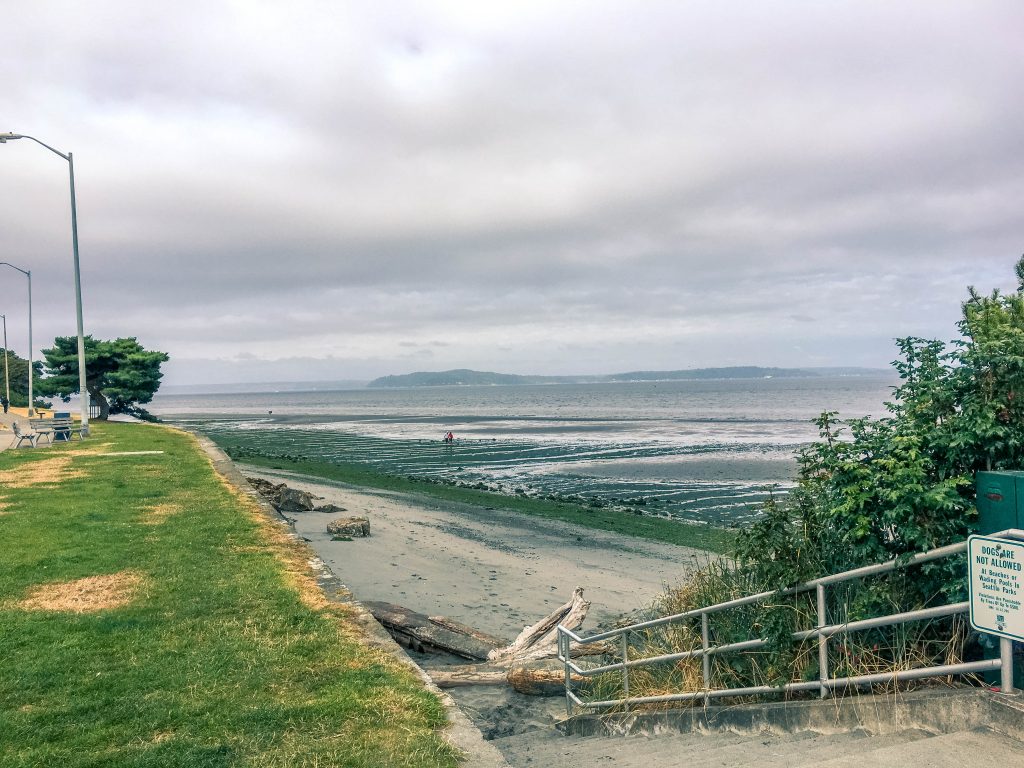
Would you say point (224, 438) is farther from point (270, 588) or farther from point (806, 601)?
point (806, 601)

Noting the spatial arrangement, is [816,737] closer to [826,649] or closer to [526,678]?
[826,649]

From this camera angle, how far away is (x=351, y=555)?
16781mm

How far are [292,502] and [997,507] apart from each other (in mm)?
19821

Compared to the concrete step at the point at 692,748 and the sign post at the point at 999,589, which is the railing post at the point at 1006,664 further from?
the concrete step at the point at 692,748

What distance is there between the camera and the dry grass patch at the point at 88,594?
23.8ft

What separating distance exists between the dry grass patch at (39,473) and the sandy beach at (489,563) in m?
5.55

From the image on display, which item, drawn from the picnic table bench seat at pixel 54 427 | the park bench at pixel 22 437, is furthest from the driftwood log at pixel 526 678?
the picnic table bench seat at pixel 54 427

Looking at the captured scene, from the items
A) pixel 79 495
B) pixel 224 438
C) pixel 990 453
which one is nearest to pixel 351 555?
pixel 79 495

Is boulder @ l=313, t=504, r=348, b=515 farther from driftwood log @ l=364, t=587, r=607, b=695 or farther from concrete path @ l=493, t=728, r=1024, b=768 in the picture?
concrete path @ l=493, t=728, r=1024, b=768

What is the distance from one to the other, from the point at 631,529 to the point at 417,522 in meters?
7.23

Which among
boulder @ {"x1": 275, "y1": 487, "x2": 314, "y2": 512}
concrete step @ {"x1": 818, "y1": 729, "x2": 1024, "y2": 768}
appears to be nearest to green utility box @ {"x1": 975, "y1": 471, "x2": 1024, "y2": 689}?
concrete step @ {"x1": 818, "y1": 729, "x2": 1024, "y2": 768}

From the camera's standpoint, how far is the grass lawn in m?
23.6

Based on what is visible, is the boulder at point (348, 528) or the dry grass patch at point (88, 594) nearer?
the dry grass patch at point (88, 594)

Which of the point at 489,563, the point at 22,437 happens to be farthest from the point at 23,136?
the point at 489,563
